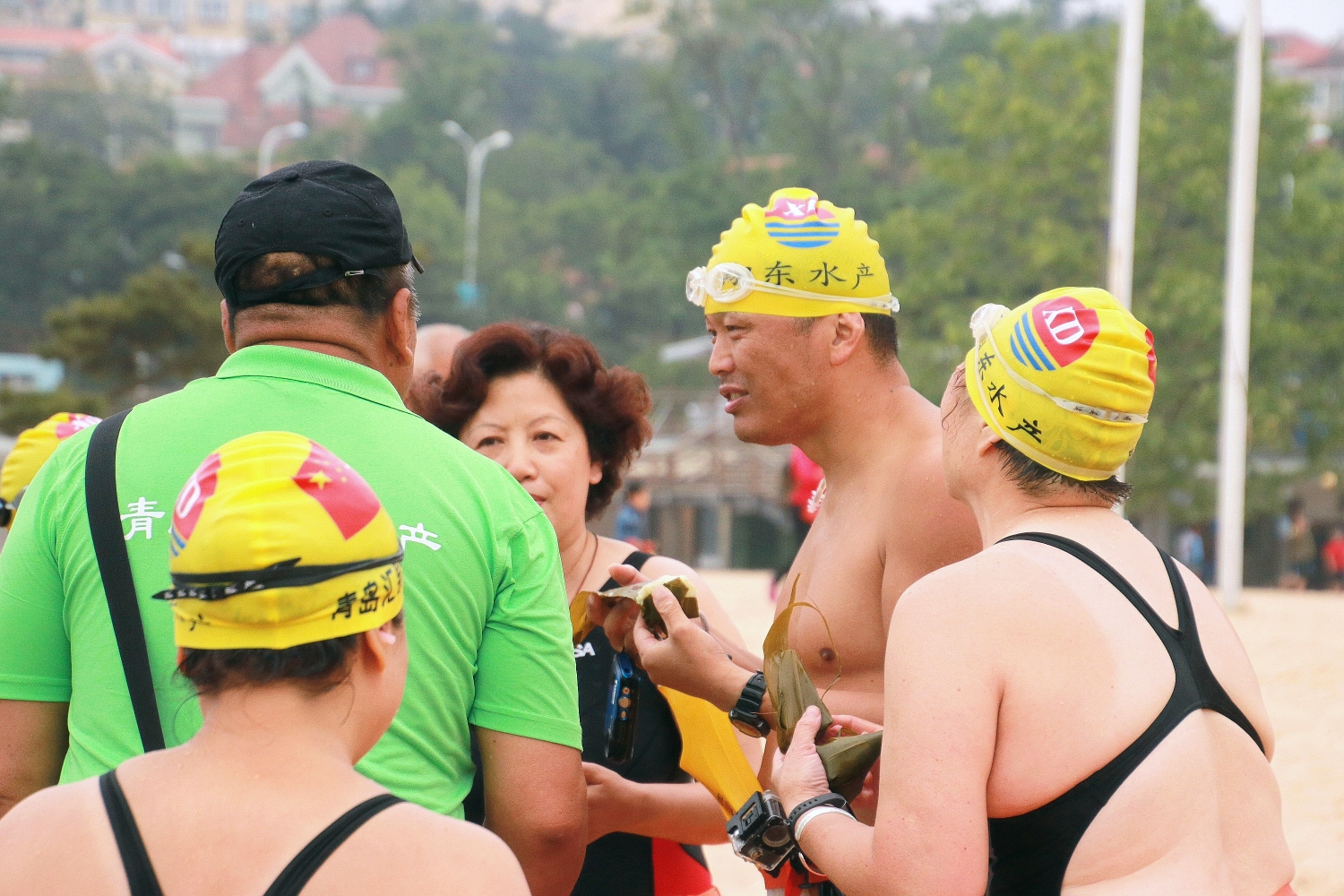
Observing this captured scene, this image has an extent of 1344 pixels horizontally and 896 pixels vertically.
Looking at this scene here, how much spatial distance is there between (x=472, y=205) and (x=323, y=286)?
59787 millimetres

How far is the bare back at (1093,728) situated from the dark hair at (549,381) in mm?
1683

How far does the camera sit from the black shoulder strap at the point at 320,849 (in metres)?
1.69

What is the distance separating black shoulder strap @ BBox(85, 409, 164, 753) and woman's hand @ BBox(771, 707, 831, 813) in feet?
3.71

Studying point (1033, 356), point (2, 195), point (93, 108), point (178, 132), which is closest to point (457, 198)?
point (2, 195)

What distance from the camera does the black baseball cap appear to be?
2328 millimetres

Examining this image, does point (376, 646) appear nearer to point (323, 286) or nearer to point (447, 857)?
point (447, 857)

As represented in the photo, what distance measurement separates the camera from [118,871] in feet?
5.61

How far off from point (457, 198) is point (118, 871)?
74704 millimetres

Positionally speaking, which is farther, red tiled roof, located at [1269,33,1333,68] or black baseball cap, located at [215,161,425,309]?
red tiled roof, located at [1269,33,1333,68]

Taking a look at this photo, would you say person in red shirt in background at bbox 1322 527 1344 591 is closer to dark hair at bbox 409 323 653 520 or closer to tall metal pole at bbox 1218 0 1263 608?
tall metal pole at bbox 1218 0 1263 608

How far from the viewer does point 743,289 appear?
12.3 ft

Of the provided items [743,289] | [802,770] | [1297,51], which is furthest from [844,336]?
[1297,51]

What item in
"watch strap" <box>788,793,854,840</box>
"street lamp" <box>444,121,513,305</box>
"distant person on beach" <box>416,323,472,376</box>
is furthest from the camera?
"street lamp" <box>444,121,513,305</box>

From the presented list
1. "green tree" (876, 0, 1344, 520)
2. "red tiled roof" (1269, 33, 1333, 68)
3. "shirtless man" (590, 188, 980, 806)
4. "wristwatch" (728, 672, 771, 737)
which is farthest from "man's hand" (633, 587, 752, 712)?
"red tiled roof" (1269, 33, 1333, 68)
